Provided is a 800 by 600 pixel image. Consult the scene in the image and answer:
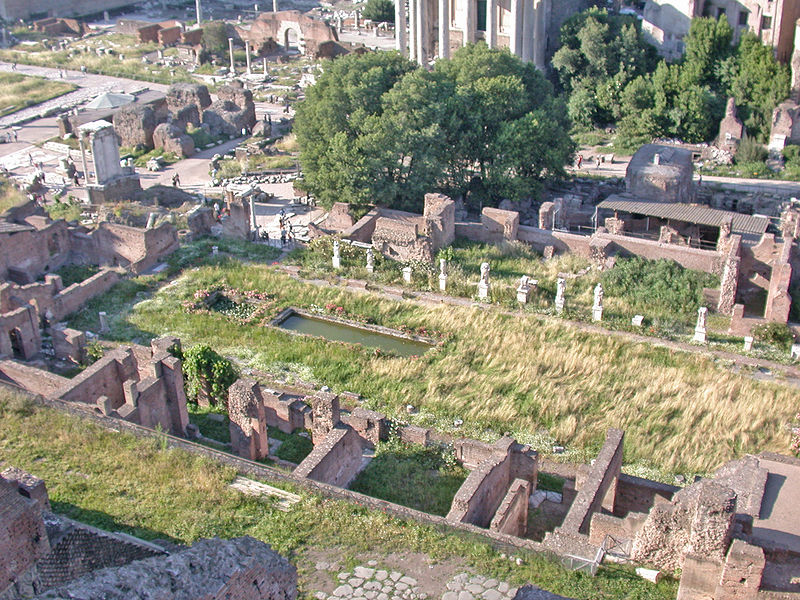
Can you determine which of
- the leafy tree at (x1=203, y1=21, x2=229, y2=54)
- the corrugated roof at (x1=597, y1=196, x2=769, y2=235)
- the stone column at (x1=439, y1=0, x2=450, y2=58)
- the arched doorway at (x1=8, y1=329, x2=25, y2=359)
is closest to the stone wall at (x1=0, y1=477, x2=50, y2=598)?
the arched doorway at (x1=8, y1=329, x2=25, y2=359)

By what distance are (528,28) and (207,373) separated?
35.1 m

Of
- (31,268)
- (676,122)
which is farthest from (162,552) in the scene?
(676,122)

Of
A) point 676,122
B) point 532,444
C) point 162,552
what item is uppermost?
point 676,122

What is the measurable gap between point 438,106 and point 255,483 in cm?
2157

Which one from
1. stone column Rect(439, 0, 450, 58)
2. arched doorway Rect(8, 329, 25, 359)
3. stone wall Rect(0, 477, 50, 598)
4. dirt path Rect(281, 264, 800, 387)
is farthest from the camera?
stone column Rect(439, 0, 450, 58)

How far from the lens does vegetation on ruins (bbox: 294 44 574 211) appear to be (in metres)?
36.1

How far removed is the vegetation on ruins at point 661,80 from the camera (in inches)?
1827

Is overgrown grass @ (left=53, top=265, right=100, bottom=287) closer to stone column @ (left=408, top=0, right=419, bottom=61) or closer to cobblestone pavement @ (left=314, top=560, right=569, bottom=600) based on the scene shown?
cobblestone pavement @ (left=314, top=560, right=569, bottom=600)

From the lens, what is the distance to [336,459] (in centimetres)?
2052

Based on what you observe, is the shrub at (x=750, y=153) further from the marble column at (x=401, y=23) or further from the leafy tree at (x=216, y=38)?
the leafy tree at (x=216, y=38)

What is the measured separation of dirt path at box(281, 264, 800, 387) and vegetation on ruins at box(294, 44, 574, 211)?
4.92 meters

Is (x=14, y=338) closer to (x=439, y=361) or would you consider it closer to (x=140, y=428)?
(x=140, y=428)

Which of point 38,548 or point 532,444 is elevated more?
point 38,548

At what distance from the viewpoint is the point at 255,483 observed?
18.9 meters
